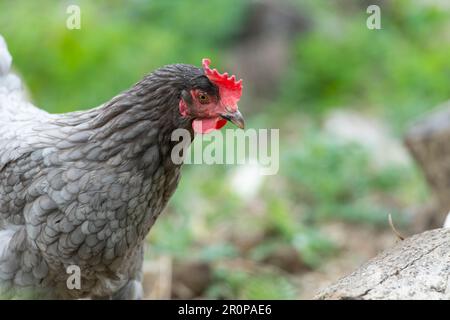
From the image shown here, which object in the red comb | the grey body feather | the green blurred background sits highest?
the green blurred background

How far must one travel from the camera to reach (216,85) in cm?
337

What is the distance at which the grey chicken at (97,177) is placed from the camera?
3.37 metres

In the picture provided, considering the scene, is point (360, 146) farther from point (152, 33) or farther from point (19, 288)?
point (19, 288)

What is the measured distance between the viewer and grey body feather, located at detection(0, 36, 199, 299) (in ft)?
11.1

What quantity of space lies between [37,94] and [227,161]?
7.89 ft

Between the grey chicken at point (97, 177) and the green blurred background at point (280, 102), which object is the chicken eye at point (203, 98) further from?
the green blurred background at point (280, 102)

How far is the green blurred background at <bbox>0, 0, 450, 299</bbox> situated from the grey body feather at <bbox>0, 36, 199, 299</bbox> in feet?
4.79

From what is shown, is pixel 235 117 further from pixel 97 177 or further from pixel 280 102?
pixel 280 102

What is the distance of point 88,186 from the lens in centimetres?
341

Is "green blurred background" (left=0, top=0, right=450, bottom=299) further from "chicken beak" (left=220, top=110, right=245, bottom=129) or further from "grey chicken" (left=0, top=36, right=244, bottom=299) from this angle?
"chicken beak" (left=220, top=110, right=245, bottom=129)

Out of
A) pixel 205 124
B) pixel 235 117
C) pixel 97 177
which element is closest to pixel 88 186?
pixel 97 177

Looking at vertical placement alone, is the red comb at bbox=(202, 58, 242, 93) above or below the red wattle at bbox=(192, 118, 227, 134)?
above

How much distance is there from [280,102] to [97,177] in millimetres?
6343

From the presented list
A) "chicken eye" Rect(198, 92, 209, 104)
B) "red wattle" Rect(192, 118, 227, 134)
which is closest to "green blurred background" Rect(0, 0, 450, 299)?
"red wattle" Rect(192, 118, 227, 134)
